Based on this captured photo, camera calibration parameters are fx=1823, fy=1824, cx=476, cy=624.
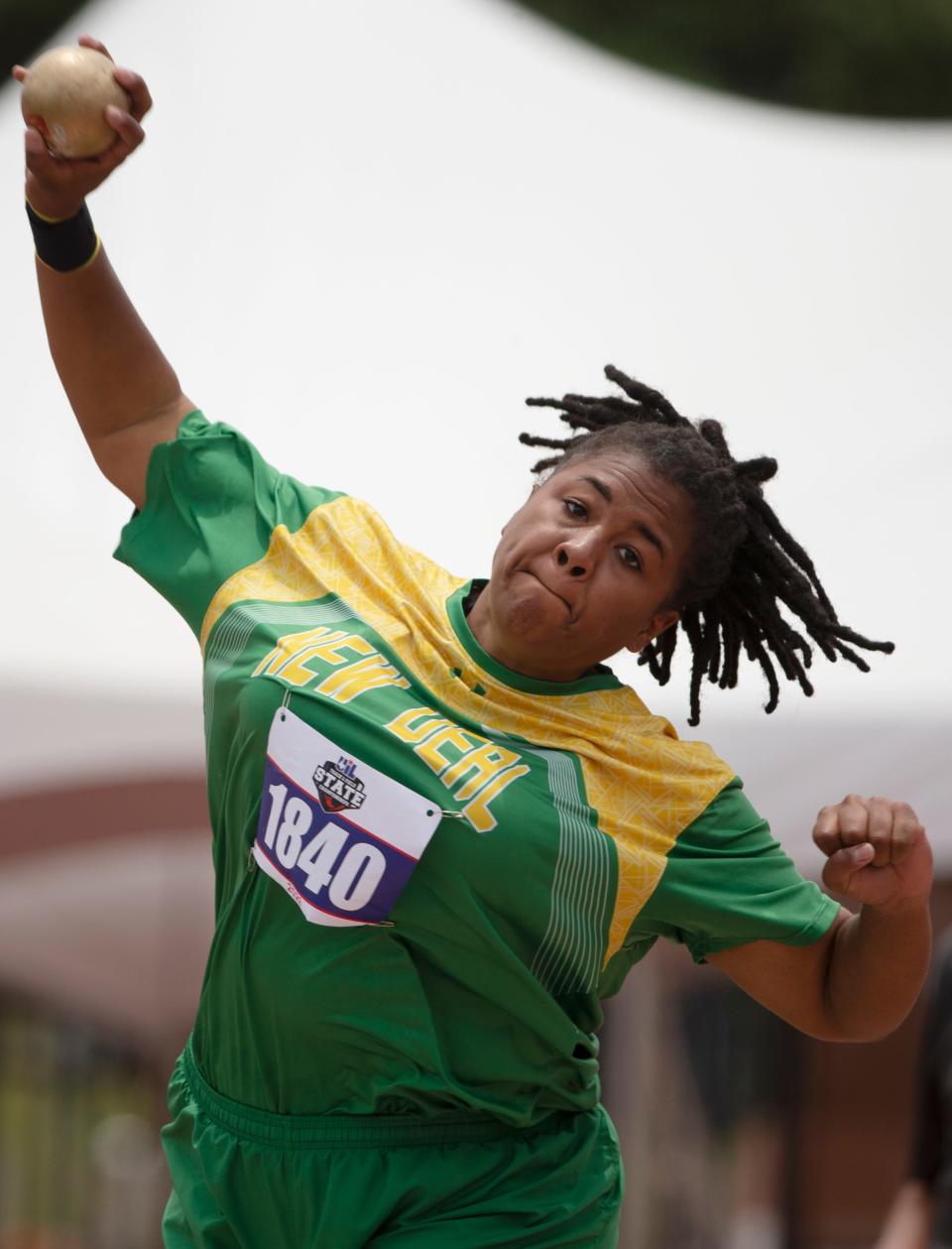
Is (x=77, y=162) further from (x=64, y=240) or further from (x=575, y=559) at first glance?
(x=575, y=559)

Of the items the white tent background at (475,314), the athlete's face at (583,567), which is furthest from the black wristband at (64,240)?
the white tent background at (475,314)

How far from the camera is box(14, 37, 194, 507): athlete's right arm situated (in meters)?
2.06

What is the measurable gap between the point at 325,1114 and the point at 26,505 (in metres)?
3.29

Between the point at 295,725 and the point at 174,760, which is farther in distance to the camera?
the point at 174,760

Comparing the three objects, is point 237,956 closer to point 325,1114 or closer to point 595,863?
point 325,1114

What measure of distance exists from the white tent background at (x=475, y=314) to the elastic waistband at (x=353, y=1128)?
2524 mm

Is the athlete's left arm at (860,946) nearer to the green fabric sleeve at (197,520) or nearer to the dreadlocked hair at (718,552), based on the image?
the dreadlocked hair at (718,552)

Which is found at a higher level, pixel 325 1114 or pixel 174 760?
pixel 325 1114

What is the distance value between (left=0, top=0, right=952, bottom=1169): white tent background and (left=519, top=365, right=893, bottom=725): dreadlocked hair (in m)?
2.13

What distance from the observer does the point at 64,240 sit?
2.13 m

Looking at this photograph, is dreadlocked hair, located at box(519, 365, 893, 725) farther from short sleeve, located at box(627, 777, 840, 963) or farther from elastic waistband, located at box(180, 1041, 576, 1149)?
elastic waistband, located at box(180, 1041, 576, 1149)

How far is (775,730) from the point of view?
4.61 meters

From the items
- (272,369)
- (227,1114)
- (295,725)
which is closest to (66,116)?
(295,725)

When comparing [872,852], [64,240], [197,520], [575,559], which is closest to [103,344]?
[64,240]
